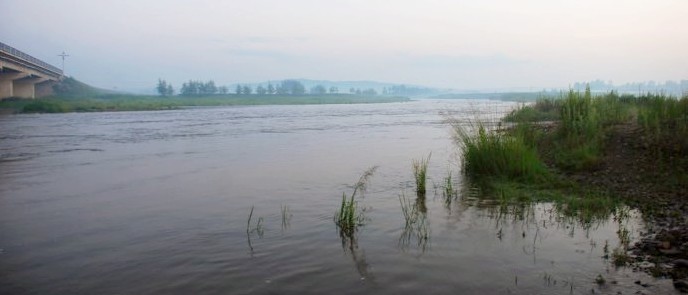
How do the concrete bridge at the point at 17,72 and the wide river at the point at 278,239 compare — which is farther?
the concrete bridge at the point at 17,72

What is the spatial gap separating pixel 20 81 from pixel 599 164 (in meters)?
96.0

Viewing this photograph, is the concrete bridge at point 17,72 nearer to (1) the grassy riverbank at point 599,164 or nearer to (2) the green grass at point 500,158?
(2) the green grass at point 500,158

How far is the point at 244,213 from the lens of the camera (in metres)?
10.9

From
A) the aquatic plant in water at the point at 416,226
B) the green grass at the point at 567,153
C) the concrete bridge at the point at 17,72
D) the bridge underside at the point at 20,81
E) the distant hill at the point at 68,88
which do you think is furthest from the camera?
the distant hill at the point at 68,88

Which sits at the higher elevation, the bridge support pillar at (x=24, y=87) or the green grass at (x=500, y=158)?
the bridge support pillar at (x=24, y=87)

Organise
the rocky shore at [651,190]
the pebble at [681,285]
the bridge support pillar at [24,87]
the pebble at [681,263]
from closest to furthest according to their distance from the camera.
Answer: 1. the pebble at [681,285]
2. the pebble at [681,263]
3. the rocky shore at [651,190]
4. the bridge support pillar at [24,87]

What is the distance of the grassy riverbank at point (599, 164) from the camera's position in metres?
9.75

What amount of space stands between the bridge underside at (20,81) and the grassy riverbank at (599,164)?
215 feet

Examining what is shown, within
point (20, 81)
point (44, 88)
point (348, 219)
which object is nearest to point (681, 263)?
point (348, 219)

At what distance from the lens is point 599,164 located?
13172mm

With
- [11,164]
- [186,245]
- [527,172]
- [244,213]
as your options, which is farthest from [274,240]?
[11,164]

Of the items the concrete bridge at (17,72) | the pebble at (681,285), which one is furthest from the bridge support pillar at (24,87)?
the pebble at (681,285)

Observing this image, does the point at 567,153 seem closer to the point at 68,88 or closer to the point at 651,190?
the point at 651,190

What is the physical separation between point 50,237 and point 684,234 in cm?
1108
